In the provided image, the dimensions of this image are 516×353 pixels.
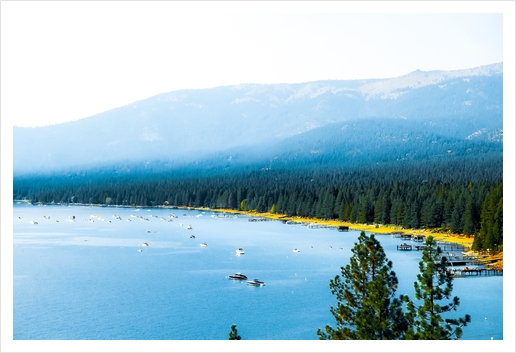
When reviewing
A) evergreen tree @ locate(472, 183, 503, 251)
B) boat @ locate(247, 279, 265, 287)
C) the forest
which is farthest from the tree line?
evergreen tree @ locate(472, 183, 503, 251)

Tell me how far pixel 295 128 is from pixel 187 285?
1364 inches

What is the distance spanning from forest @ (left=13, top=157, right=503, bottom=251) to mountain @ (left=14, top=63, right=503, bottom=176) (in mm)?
1182

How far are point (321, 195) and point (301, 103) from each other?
24.1 m

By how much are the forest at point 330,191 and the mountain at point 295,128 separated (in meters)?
1.18

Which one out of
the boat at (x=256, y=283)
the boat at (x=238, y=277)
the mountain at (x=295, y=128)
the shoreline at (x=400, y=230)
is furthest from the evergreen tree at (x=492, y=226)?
the mountain at (x=295, y=128)

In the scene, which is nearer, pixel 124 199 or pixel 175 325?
pixel 175 325

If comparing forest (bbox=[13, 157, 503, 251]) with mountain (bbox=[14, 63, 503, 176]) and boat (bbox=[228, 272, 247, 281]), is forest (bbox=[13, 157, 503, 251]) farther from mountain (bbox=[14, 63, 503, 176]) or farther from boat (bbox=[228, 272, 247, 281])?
boat (bbox=[228, 272, 247, 281])

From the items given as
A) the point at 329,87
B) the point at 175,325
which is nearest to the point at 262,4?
the point at 175,325

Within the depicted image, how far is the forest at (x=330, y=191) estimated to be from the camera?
19453 millimetres

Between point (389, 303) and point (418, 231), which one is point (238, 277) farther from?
point (418, 231)

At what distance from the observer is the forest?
766 inches

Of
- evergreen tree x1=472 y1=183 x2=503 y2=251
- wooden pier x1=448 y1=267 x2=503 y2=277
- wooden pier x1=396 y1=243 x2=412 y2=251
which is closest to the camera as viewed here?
wooden pier x1=448 y1=267 x2=503 y2=277

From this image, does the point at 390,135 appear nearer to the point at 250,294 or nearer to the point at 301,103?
the point at 301,103

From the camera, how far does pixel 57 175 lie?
31.3 m
